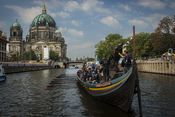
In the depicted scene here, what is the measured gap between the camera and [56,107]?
68.9 ft

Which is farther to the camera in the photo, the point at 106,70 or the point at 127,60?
the point at 106,70

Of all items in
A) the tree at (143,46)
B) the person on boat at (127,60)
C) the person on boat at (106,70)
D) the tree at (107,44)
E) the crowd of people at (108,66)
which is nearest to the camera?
the person on boat at (127,60)

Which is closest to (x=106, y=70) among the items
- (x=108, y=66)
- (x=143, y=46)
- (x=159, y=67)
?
(x=108, y=66)

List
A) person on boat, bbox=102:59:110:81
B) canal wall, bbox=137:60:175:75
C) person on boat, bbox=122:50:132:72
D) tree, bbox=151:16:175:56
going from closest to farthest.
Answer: person on boat, bbox=122:50:132:72
person on boat, bbox=102:59:110:81
canal wall, bbox=137:60:175:75
tree, bbox=151:16:175:56

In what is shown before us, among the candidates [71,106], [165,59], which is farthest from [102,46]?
[71,106]

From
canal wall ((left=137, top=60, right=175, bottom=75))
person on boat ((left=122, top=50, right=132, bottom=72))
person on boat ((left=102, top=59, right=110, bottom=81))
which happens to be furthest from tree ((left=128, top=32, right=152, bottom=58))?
person on boat ((left=122, top=50, right=132, bottom=72))

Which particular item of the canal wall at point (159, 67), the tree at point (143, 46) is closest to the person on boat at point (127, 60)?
the canal wall at point (159, 67)

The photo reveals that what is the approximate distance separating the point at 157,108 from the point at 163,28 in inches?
2507

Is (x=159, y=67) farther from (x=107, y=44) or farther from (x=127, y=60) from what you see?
(x=107, y=44)

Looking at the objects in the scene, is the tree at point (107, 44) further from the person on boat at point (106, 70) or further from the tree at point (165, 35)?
the person on boat at point (106, 70)

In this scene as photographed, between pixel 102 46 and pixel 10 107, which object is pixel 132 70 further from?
pixel 102 46

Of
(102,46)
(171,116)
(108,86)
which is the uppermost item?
(102,46)

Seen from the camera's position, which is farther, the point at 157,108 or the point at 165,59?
the point at 165,59

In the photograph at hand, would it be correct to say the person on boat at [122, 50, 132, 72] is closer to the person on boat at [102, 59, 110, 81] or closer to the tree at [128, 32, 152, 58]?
the person on boat at [102, 59, 110, 81]
